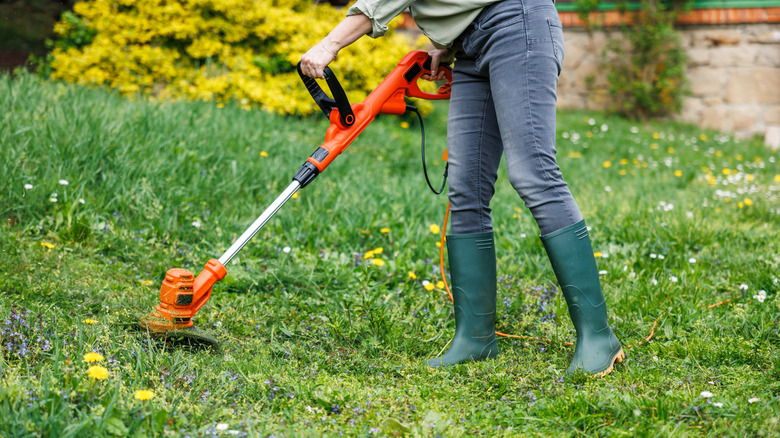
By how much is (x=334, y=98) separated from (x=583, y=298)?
996 mm

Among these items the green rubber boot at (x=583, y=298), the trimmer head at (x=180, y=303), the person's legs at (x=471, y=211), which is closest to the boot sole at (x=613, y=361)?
the green rubber boot at (x=583, y=298)

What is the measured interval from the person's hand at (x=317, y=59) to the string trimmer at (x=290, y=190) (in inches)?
1.0

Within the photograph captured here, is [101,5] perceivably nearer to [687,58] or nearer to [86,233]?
[86,233]

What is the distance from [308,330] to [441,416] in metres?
0.76

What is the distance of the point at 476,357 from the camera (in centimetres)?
216

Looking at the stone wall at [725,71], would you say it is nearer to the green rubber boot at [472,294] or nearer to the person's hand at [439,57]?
the person's hand at [439,57]

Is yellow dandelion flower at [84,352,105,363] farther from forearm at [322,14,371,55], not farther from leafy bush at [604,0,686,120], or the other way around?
leafy bush at [604,0,686,120]

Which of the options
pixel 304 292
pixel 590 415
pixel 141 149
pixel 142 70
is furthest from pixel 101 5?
pixel 590 415

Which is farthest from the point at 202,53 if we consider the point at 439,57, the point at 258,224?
the point at 258,224

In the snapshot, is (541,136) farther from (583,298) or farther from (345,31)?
(345,31)

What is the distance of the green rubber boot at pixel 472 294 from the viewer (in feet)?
7.03

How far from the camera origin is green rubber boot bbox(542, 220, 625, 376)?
1.96 m

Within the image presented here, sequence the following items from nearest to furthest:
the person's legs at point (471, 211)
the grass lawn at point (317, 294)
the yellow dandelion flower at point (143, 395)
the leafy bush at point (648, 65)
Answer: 1. the yellow dandelion flower at point (143, 395)
2. the grass lawn at point (317, 294)
3. the person's legs at point (471, 211)
4. the leafy bush at point (648, 65)

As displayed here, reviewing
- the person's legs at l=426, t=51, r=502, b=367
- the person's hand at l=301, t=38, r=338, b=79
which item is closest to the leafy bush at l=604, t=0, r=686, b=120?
the person's legs at l=426, t=51, r=502, b=367
